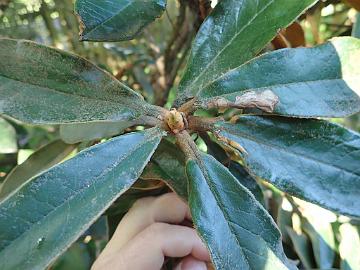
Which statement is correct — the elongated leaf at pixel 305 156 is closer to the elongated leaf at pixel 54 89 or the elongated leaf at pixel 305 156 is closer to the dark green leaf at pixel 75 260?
the elongated leaf at pixel 54 89

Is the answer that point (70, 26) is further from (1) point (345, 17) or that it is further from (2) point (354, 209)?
(2) point (354, 209)

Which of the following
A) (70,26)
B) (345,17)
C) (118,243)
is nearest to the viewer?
(118,243)

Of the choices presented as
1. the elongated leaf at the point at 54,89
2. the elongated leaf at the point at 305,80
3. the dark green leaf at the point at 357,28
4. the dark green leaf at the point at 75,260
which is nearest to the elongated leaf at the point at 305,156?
the elongated leaf at the point at 305,80

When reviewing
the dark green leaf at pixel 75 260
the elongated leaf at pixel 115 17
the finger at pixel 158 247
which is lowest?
the dark green leaf at pixel 75 260

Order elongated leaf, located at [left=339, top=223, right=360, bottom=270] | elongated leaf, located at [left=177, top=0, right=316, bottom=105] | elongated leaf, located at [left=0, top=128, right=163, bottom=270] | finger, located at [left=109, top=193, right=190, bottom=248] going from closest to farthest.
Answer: elongated leaf, located at [left=0, top=128, right=163, bottom=270]
elongated leaf, located at [left=177, top=0, right=316, bottom=105]
finger, located at [left=109, top=193, right=190, bottom=248]
elongated leaf, located at [left=339, top=223, right=360, bottom=270]

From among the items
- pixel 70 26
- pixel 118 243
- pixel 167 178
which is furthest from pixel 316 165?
pixel 70 26

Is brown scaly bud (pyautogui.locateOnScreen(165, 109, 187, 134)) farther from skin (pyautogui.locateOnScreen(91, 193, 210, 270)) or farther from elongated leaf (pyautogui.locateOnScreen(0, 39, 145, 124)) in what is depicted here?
skin (pyautogui.locateOnScreen(91, 193, 210, 270))

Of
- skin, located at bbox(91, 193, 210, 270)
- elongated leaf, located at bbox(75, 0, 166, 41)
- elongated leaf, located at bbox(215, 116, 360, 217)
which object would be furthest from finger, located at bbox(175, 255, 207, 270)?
elongated leaf, located at bbox(75, 0, 166, 41)
